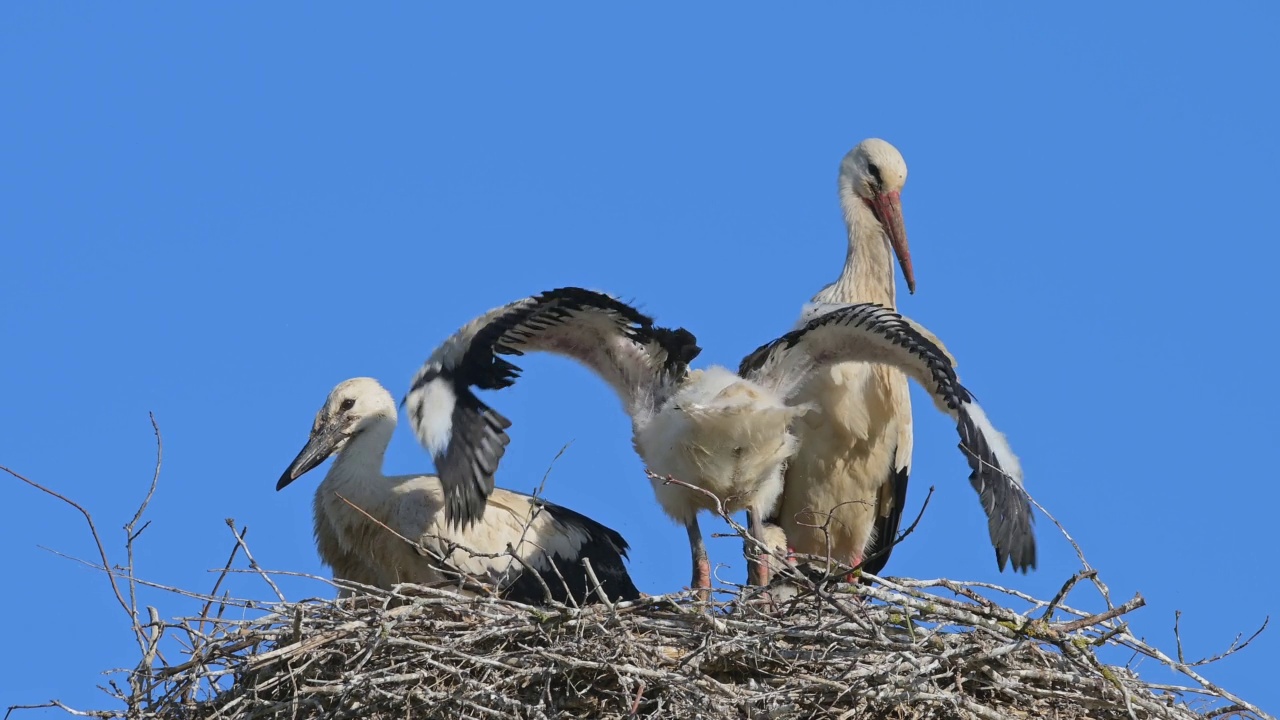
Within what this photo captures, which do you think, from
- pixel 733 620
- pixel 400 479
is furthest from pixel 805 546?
pixel 733 620

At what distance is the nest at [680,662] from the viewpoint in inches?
241

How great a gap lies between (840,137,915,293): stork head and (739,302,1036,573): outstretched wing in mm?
1060

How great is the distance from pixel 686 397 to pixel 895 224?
1786mm

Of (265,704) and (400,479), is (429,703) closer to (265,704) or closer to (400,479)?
(265,704)

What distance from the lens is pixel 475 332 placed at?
24.1 feet

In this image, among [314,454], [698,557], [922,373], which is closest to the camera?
[922,373]

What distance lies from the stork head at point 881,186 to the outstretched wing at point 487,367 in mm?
1647

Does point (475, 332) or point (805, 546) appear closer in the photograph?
point (475, 332)

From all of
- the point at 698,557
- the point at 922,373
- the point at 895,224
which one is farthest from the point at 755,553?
the point at 895,224

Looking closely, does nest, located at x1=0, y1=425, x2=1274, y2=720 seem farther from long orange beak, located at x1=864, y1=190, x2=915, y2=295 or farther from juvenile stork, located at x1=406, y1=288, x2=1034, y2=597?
long orange beak, located at x1=864, y1=190, x2=915, y2=295

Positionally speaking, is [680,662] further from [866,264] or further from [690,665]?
[866,264]

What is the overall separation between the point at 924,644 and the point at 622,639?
0.91 metres

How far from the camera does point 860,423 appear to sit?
8352 mm

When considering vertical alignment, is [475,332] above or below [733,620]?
above
